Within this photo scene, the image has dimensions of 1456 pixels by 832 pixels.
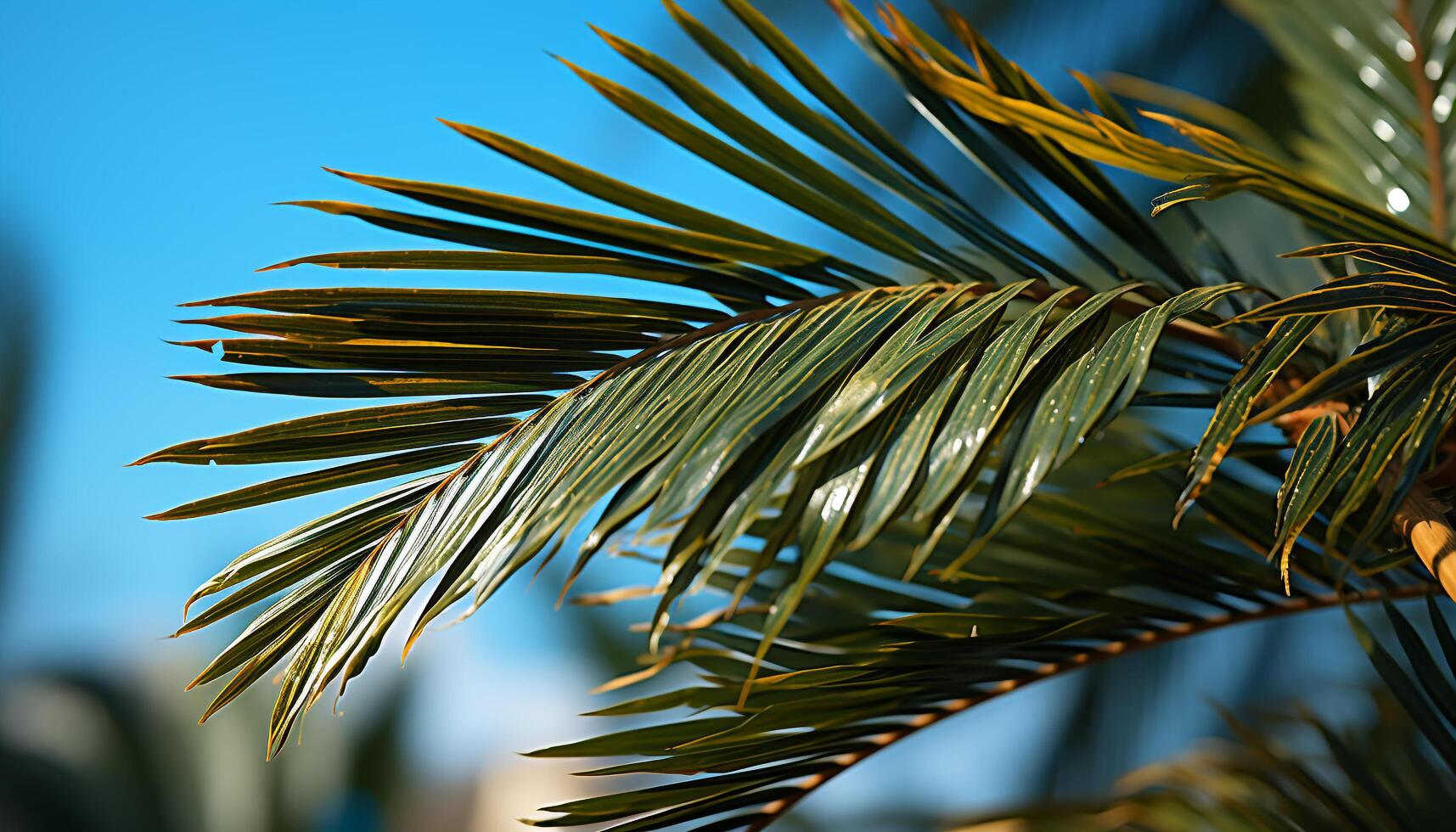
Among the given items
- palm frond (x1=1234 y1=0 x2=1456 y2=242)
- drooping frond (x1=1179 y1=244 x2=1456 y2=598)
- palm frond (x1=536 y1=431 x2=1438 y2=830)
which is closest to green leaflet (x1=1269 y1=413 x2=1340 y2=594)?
drooping frond (x1=1179 y1=244 x2=1456 y2=598)

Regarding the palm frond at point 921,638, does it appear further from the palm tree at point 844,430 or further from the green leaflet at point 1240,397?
the green leaflet at point 1240,397

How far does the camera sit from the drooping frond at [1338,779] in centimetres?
68

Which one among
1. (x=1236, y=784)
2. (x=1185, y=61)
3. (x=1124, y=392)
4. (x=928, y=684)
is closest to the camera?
(x=1124, y=392)

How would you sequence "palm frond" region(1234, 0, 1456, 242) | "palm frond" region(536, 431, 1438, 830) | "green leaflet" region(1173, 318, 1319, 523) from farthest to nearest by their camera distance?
"palm frond" region(1234, 0, 1456, 242) < "palm frond" region(536, 431, 1438, 830) < "green leaflet" region(1173, 318, 1319, 523)

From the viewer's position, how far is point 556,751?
2.16 ft

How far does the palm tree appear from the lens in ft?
1.46

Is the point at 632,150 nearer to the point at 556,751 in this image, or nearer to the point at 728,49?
the point at 728,49

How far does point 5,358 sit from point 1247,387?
430 cm

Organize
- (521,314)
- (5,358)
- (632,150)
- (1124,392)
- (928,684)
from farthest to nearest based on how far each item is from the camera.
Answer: (5,358) < (632,150) < (928,684) < (521,314) < (1124,392)

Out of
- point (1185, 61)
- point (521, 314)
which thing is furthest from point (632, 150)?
point (521, 314)

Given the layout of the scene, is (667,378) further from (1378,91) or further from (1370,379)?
(1378,91)

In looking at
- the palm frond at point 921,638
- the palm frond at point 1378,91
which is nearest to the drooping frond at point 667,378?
the palm frond at point 921,638

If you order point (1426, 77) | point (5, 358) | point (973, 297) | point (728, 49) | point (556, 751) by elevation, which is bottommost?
point (556, 751)

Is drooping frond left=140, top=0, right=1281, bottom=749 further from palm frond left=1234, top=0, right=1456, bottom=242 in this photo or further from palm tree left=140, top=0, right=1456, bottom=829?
palm frond left=1234, top=0, right=1456, bottom=242
